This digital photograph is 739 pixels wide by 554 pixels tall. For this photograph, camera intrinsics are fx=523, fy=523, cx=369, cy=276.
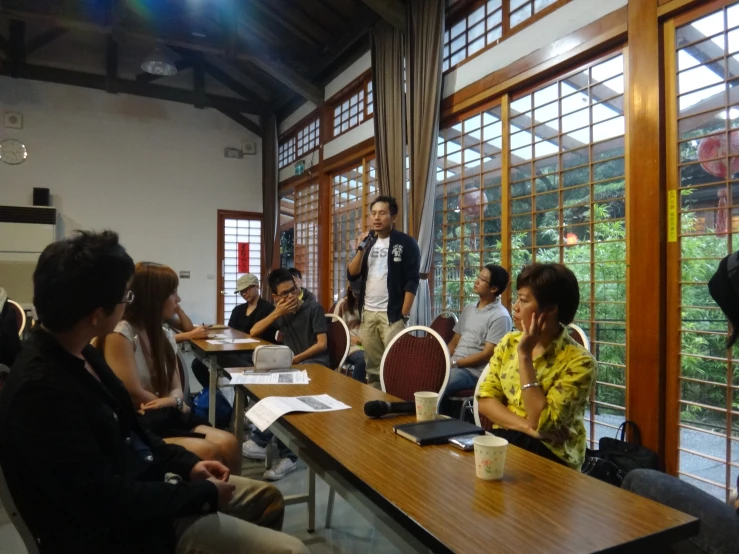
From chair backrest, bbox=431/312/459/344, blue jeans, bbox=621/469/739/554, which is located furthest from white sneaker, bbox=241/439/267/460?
blue jeans, bbox=621/469/739/554

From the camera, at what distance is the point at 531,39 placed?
11.0 feet

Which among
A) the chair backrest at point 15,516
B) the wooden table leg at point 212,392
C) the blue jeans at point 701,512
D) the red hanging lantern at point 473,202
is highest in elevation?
the red hanging lantern at point 473,202

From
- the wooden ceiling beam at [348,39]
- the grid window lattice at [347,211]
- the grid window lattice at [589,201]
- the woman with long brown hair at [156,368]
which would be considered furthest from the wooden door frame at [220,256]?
the woman with long brown hair at [156,368]

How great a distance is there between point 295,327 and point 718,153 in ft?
7.95

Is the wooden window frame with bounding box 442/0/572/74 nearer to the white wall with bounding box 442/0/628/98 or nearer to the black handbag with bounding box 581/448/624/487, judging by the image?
the white wall with bounding box 442/0/628/98

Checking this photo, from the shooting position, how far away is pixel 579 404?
5.09 ft

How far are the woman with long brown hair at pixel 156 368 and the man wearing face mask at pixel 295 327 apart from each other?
1053mm

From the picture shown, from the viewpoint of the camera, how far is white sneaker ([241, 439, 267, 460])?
3068mm

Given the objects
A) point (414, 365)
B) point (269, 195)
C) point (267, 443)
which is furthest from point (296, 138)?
point (414, 365)

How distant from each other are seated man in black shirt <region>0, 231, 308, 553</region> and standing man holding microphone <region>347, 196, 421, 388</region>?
2.28 m

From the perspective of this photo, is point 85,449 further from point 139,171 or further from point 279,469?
point 139,171

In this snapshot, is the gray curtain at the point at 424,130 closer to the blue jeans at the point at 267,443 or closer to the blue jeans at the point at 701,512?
the blue jeans at the point at 267,443

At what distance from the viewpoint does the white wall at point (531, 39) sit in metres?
2.93

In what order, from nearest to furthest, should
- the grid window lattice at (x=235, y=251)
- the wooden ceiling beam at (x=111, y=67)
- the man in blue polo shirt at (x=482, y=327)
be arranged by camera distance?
the man in blue polo shirt at (x=482, y=327) < the wooden ceiling beam at (x=111, y=67) < the grid window lattice at (x=235, y=251)
